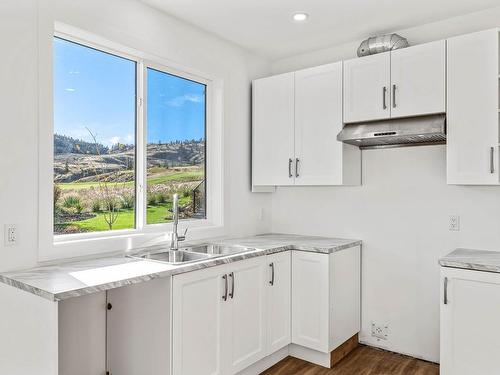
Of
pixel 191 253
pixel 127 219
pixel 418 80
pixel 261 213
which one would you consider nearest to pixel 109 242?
pixel 127 219

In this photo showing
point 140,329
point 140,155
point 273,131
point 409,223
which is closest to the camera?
point 140,329

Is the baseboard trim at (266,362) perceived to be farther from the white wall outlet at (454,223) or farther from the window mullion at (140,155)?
the white wall outlet at (454,223)

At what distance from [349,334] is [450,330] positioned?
896 mm

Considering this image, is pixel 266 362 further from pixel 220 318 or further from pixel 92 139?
pixel 92 139

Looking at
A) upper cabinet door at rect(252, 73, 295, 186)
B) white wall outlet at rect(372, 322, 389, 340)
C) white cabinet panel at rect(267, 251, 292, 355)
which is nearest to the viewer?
white cabinet panel at rect(267, 251, 292, 355)

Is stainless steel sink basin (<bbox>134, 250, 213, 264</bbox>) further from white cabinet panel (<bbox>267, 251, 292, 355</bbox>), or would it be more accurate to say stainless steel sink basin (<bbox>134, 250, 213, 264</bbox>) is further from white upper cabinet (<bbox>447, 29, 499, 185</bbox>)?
white upper cabinet (<bbox>447, 29, 499, 185</bbox>)

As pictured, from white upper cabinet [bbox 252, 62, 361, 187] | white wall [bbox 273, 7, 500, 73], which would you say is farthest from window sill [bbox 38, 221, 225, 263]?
white wall [bbox 273, 7, 500, 73]

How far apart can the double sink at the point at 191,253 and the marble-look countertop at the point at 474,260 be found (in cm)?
131

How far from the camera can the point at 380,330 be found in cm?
325

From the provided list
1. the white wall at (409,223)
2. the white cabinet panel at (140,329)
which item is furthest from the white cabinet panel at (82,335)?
the white wall at (409,223)

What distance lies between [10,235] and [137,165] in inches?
38.9

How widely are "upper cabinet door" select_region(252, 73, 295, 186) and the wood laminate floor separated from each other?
146 centimetres

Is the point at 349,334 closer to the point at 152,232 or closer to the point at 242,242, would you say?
the point at 242,242

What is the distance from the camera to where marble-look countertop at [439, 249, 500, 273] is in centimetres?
Result: 231
